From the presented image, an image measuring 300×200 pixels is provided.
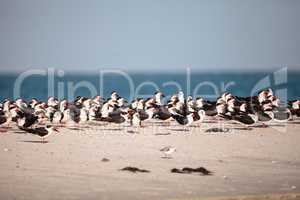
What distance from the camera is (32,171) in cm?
1042

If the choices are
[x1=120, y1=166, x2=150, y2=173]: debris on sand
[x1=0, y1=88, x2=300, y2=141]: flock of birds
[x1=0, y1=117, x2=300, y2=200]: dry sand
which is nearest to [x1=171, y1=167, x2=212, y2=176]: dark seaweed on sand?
[x1=0, y1=117, x2=300, y2=200]: dry sand

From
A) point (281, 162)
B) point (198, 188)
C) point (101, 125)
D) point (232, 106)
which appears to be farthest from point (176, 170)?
point (232, 106)

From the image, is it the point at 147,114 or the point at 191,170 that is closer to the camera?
the point at 191,170

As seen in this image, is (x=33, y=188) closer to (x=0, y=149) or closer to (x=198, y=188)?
(x=198, y=188)

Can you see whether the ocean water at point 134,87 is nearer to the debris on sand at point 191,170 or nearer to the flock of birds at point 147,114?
the flock of birds at point 147,114

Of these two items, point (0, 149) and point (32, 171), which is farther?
point (0, 149)

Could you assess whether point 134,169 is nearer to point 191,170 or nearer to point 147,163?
point 147,163

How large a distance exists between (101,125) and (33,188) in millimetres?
8188

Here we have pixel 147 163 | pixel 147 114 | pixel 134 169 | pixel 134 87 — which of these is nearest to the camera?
pixel 134 169

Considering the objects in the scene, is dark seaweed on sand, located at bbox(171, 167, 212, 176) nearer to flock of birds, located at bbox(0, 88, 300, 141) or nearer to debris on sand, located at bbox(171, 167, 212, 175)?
debris on sand, located at bbox(171, 167, 212, 175)

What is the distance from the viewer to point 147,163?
11188mm

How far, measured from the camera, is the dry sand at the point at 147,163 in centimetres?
914

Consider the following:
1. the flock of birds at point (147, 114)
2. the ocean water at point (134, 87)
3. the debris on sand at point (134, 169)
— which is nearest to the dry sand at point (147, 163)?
the debris on sand at point (134, 169)

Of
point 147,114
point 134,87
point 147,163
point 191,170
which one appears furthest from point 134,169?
point 134,87
